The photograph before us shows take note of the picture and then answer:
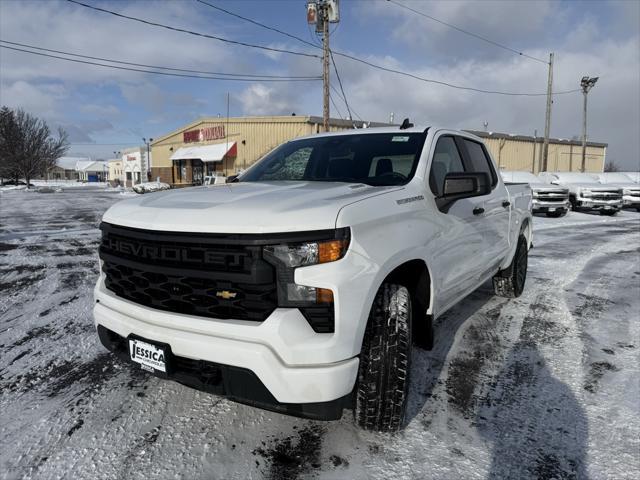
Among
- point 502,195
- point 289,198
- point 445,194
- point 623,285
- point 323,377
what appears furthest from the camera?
point 623,285

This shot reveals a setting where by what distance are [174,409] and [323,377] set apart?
3.96 feet

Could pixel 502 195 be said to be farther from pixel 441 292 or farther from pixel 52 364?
pixel 52 364

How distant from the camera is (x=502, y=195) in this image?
4.32 meters

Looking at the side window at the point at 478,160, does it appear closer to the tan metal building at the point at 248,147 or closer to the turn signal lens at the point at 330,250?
the turn signal lens at the point at 330,250

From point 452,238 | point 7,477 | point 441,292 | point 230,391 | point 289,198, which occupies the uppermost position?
point 289,198

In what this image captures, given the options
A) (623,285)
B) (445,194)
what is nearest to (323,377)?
(445,194)

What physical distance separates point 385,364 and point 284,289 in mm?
673

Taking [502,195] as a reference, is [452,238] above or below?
below

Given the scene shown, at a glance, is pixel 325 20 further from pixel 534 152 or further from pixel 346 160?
pixel 534 152

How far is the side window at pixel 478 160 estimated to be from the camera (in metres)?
4.01

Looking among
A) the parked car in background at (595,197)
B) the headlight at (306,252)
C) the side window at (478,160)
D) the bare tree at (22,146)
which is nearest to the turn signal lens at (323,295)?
the headlight at (306,252)

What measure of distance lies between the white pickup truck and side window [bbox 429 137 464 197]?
19 cm

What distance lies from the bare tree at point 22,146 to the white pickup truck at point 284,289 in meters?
54.4

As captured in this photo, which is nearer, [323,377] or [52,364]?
[323,377]
